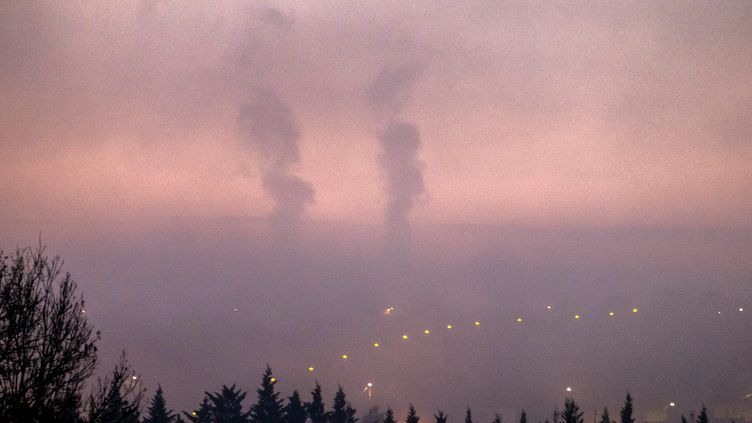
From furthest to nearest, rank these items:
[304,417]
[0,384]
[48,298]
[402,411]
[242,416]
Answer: [402,411], [304,417], [242,416], [48,298], [0,384]

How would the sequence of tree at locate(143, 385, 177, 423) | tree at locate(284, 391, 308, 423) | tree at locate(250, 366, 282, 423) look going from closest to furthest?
1. tree at locate(143, 385, 177, 423)
2. tree at locate(250, 366, 282, 423)
3. tree at locate(284, 391, 308, 423)

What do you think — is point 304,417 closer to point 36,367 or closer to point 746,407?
point 36,367

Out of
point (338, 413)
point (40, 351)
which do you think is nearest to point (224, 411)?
point (338, 413)

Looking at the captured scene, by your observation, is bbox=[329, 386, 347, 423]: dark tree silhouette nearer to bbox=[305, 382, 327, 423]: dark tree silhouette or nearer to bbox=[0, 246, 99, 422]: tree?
bbox=[305, 382, 327, 423]: dark tree silhouette

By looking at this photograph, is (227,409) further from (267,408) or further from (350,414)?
(350,414)

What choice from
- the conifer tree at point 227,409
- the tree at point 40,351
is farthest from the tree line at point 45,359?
the conifer tree at point 227,409

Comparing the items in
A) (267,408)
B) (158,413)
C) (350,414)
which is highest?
(267,408)

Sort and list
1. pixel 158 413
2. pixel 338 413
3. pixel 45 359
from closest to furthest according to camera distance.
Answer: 1. pixel 45 359
2. pixel 158 413
3. pixel 338 413

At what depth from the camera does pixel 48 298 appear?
1355cm

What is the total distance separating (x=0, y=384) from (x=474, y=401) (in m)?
83.0

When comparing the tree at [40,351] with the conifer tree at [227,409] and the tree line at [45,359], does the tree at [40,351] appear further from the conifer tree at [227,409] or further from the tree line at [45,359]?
the conifer tree at [227,409]

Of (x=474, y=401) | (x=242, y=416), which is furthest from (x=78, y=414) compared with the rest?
(x=474, y=401)

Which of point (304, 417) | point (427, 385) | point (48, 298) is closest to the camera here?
point (48, 298)

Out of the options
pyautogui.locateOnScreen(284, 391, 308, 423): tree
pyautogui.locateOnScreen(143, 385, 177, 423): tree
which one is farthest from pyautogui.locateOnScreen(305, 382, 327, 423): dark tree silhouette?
pyautogui.locateOnScreen(143, 385, 177, 423): tree
